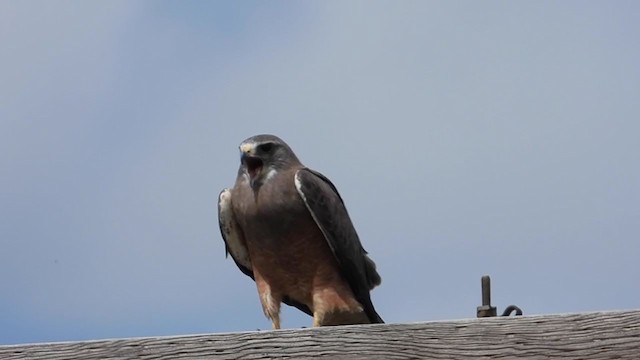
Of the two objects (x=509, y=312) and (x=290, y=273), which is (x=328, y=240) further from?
(x=509, y=312)

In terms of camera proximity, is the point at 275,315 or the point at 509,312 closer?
the point at 509,312

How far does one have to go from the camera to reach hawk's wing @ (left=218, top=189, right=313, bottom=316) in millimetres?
6898

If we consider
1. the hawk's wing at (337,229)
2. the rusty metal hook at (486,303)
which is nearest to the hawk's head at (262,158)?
the hawk's wing at (337,229)

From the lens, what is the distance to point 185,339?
3213mm

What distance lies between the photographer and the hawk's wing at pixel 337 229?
6.80 metres

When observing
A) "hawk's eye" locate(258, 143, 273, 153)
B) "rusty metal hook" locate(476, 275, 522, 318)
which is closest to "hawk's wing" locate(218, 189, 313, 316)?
"hawk's eye" locate(258, 143, 273, 153)

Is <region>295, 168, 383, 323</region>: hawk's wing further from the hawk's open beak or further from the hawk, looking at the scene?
the hawk's open beak

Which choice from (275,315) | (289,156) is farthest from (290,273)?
(289,156)

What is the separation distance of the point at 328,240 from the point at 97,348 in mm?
3619

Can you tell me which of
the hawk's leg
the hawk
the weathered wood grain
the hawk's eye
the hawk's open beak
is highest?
the hawk's eye

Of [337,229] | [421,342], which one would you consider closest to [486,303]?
[421,342]

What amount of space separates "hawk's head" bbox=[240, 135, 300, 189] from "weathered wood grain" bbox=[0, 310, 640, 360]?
3.65 meters

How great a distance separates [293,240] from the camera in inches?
269

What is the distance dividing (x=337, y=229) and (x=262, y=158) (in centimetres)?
61
